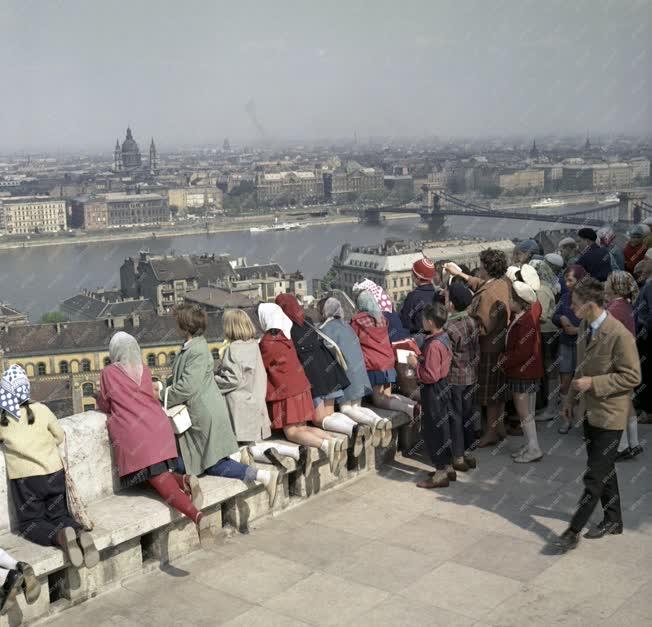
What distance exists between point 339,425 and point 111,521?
0.50 m

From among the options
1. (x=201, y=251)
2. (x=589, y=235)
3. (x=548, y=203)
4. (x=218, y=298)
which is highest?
(x=589, y=235)

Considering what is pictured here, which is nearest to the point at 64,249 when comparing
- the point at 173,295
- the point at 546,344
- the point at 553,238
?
the point at 173,295

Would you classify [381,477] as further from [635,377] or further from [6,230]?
[6,230]

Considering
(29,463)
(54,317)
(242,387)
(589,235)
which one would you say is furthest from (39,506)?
(54,317)

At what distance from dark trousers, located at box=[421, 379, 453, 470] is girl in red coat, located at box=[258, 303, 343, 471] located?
18cm

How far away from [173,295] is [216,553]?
24.2m

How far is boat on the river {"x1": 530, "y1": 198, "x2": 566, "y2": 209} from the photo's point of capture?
46.6 metres

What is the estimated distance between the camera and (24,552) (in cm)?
129

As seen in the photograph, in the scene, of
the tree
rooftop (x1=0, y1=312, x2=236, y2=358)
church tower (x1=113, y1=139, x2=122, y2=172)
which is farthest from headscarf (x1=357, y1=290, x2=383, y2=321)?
church tower (x1=113, y1=139, x2=122, y2=172)

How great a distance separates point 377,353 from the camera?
1.97 m

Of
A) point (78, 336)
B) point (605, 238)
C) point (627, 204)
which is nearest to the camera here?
point (605, 238)

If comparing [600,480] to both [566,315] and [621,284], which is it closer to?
[621,284]

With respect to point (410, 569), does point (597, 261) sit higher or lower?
higher

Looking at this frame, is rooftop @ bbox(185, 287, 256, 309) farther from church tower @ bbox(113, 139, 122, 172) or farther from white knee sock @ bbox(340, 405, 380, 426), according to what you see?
church tower @ bbox(113, 139, 122, 172)
